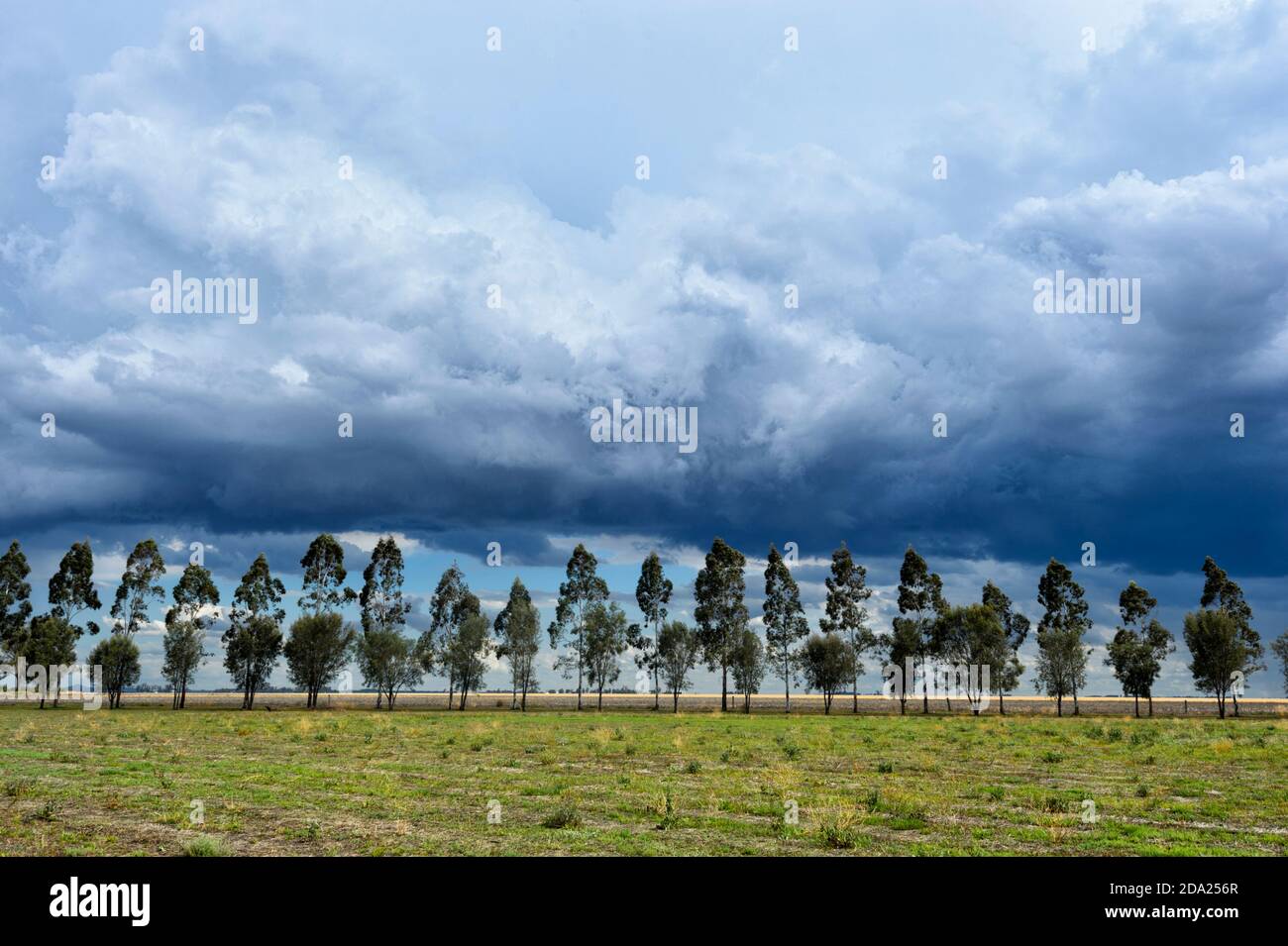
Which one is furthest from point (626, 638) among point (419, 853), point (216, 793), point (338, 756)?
point (419, 853)

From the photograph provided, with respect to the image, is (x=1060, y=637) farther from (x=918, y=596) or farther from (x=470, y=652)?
(x=470, y=652)

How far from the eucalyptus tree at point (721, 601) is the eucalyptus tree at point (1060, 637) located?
38.4m

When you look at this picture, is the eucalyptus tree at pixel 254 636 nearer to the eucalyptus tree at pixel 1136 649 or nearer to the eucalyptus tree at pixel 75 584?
the eucalyptus tree at pixel 75 584

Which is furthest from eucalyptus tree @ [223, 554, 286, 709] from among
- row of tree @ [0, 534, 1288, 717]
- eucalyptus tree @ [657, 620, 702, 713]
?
eucalyptus tree @ [657, 620, 702, 713]

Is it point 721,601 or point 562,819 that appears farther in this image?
point 721,601

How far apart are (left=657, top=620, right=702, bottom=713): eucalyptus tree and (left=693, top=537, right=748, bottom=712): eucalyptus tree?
4.85 metres

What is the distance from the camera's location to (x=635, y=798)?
2200 cm

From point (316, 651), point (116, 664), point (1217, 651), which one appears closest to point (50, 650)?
point (116, 664)

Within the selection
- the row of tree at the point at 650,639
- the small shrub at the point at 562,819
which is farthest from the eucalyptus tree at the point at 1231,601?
the small shrub at the point at 562,819

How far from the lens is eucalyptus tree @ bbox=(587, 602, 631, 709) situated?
111812mm

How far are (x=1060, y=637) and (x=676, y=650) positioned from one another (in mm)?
50001

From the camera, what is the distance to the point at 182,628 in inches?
4134

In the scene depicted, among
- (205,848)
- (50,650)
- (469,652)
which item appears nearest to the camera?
(205,848)

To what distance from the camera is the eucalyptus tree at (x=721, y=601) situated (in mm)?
107500
